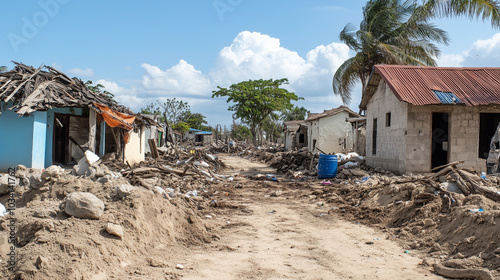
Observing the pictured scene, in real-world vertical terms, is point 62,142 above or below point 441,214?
above

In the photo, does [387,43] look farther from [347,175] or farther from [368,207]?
[368,207]

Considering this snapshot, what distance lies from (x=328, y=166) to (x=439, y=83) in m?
5.36

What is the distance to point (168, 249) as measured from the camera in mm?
5430

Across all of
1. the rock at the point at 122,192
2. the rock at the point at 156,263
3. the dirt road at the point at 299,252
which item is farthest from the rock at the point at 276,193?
the rock at the point at 156,263

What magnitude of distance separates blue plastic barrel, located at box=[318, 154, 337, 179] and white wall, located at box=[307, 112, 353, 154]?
13.1m

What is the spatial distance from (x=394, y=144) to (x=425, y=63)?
1243cm

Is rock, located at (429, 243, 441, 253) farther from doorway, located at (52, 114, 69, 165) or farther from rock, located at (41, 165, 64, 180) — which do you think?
doorway, located at (52, 114, 69, 165)

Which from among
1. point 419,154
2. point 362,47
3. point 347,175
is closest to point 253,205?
point 347,175

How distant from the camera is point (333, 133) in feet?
91.4

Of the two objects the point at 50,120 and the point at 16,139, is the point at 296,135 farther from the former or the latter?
the point at 16,139

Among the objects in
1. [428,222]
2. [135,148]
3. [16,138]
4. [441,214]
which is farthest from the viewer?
[135,148]

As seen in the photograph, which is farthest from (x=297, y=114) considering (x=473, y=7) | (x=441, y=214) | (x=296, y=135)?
(x=441, y=214)

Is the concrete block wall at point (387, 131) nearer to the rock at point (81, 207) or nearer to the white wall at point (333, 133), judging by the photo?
the white wall at point (333, 133)

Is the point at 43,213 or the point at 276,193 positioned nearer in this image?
the point at 43,213
